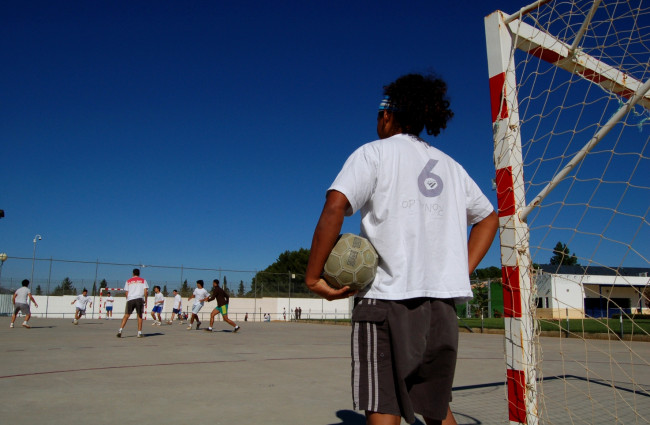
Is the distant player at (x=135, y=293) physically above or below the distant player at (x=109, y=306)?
above

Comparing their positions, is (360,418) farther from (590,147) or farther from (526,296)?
(590,147)

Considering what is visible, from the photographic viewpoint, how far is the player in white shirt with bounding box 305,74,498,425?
1.96 meters

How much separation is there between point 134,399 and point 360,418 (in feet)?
7.11

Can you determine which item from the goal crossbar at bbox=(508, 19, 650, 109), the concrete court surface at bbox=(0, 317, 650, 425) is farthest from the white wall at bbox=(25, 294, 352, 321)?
the goal crossbar at bbox=(508, 19, 650, 109)

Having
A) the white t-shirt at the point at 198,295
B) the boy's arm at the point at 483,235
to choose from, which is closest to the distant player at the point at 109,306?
the white t-shirt at the point at 198,295

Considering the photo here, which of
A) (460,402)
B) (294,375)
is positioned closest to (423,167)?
(460,402)

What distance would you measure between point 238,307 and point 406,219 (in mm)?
38137

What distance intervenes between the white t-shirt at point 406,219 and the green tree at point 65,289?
108 ft

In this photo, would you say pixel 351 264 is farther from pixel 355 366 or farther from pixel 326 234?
pixel 355 366

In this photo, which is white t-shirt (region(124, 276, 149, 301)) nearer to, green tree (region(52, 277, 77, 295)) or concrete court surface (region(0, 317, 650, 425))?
concrete court surface (region(0, 317, 650, 425))

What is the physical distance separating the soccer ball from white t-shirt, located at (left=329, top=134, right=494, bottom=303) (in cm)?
6

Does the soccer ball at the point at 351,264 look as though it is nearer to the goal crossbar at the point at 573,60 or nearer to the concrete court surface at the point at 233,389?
the concrete court surface at the point at 233,389

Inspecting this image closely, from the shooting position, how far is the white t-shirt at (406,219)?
2.03 m

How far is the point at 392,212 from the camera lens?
2.08 meters
